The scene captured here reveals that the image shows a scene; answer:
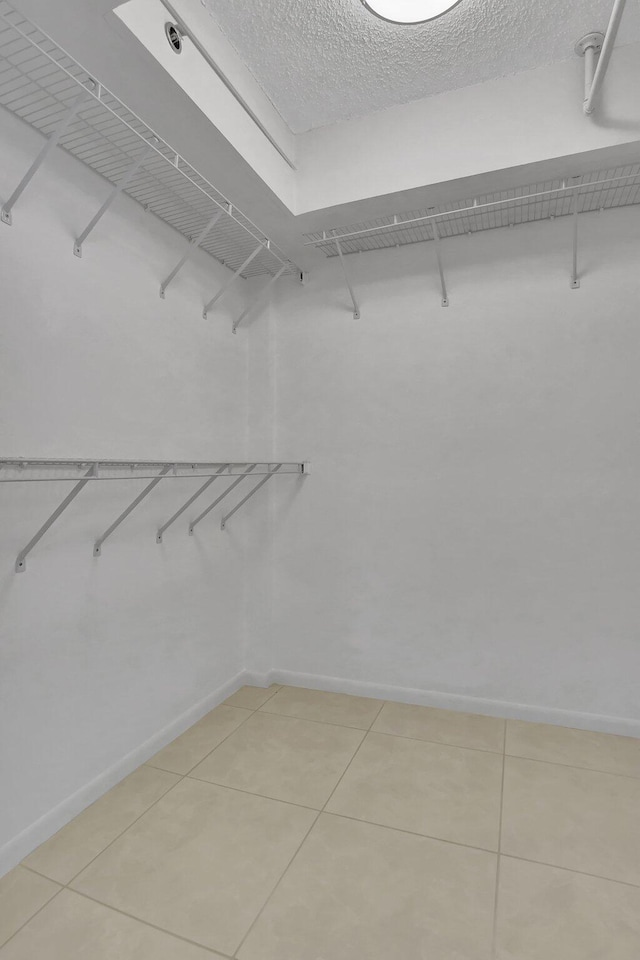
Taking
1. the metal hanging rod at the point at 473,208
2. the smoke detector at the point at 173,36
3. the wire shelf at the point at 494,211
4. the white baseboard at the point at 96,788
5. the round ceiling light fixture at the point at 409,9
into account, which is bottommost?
the white baseboard at the point at 96,788

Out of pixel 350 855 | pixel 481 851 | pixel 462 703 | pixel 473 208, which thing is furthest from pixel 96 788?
pixel 473 208

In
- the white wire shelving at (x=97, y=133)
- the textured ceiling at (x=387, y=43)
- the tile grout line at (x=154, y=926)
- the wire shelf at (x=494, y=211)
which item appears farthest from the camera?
the wire shelf at (x=494, y=211)

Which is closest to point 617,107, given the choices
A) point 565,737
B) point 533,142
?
point 533,142

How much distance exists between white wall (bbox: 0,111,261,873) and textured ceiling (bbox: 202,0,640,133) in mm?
813

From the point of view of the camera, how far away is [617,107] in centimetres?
208

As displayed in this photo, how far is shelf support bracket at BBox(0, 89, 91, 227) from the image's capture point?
1.55 m

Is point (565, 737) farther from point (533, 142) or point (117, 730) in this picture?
point (533, 142)

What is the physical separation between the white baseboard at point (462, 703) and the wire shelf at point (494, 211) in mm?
2364

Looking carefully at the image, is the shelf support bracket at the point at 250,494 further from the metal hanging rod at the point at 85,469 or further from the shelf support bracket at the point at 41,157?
the shelf support bracket at the point at 41,157

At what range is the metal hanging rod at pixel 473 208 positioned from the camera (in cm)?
213

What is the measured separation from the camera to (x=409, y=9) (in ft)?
5.80

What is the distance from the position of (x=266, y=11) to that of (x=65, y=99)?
78 cm

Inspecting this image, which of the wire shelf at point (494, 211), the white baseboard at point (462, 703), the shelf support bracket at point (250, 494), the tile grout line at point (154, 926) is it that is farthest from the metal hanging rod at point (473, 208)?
the tile grout line at point (154, 926)

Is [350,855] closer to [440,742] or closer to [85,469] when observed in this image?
[440,742]
